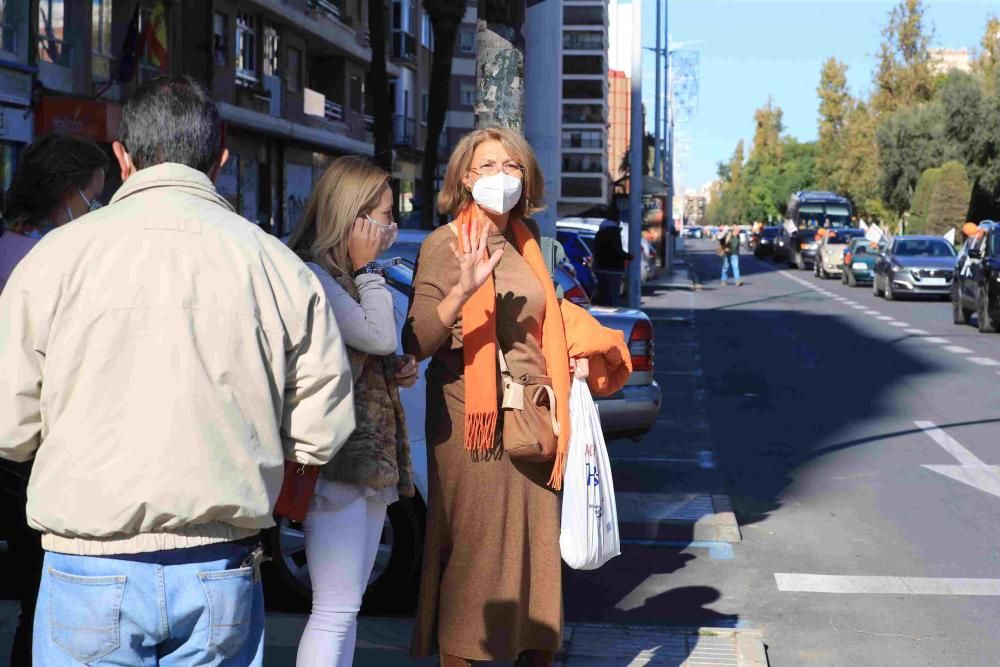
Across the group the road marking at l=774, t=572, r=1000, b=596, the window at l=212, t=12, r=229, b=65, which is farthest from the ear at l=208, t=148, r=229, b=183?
the window at l=212, t=12, r=229, b=65

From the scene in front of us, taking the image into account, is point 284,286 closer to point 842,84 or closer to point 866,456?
point 866,456

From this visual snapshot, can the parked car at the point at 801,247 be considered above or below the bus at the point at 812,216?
below

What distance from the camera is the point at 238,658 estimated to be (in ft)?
9.63

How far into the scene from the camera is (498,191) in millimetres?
4395

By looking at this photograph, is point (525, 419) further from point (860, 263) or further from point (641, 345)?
point (860, 263)

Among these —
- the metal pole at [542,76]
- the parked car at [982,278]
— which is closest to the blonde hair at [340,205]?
the metal pole at [542,76]

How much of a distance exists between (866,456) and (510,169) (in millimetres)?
7242

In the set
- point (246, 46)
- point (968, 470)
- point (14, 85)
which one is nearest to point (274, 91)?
point (246, 46)

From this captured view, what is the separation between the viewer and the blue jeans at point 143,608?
275cm

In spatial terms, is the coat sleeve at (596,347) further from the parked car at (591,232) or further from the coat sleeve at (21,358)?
the parked car at (591,232)

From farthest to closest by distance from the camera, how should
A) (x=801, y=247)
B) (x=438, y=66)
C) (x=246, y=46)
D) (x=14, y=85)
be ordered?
(x=801, y=247), (x=246, y=46), (x=438, y=66), (x=14, y=85)

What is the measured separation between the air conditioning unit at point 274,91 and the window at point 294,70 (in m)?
1.10

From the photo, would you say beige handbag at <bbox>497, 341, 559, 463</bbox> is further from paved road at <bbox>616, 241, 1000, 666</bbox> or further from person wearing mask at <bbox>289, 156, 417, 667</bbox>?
paved road at <bbox>616, 241, 1000, 666</bbox>

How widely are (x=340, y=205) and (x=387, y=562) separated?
266 cm
